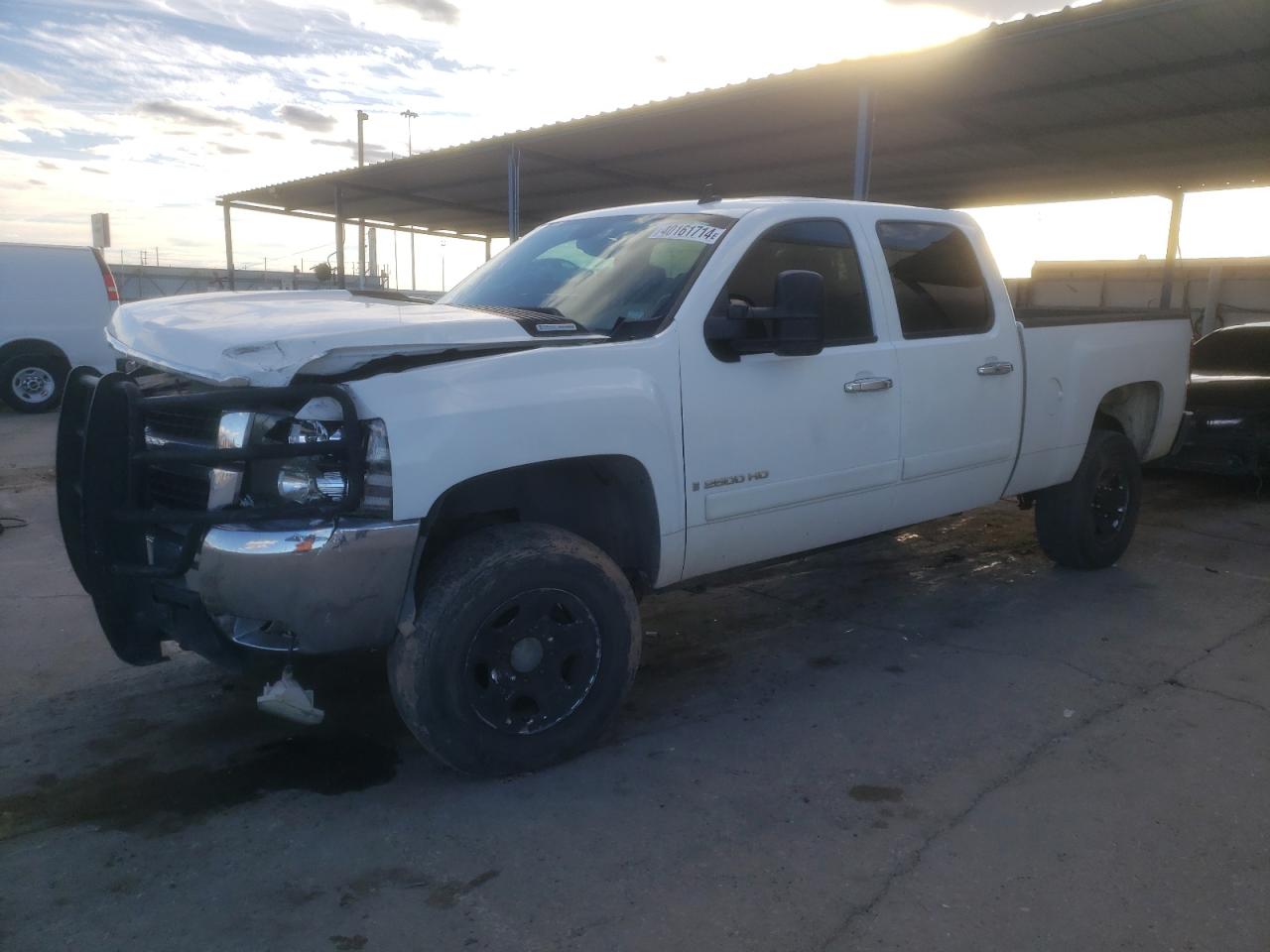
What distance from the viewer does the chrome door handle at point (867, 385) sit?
13.8 feet

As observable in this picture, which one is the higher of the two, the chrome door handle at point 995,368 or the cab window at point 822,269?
Result: the cab window at point 822,269

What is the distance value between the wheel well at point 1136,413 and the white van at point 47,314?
12.2 metres

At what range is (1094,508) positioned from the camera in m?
5.96

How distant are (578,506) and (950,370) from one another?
204cm

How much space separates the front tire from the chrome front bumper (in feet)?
0.64

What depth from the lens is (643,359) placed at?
Result: 3.53m

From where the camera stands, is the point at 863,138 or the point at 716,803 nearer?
the point at 716,803

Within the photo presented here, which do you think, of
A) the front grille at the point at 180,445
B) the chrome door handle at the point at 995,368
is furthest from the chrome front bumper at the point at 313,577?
the chrome door handle at the point at 995,368

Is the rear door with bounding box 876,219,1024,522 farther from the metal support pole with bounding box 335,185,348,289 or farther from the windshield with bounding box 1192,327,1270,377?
the metal support pole with bounding box 335,185,348,289

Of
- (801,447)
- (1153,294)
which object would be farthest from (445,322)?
(1153,294)

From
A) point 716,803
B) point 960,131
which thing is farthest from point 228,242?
point 716,803

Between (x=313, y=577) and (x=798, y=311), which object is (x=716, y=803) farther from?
(x=798, y=311)

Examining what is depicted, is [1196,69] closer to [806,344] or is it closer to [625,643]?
[806,344]

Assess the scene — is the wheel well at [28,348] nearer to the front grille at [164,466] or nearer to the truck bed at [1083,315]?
the front grille at [164,466]
